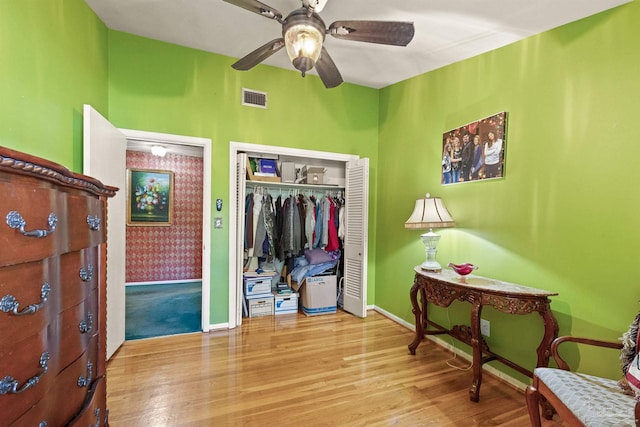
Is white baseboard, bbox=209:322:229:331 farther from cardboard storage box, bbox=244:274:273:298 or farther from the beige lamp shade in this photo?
the beige lamp shade

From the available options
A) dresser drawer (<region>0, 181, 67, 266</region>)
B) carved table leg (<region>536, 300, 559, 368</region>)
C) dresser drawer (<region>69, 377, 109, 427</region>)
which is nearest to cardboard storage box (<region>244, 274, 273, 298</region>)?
dresser drawer (<region>69, 377, 109, 427</region>)

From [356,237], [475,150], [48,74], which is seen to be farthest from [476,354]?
[48,74]

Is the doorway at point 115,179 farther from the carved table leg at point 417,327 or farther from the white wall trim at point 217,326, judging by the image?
the carved table leg at point 417,327

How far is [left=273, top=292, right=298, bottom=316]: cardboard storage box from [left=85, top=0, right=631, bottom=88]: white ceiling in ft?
9.12

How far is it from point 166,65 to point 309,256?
2629mm

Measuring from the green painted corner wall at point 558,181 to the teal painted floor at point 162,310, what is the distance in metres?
2.88

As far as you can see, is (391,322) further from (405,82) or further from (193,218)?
(193,218)

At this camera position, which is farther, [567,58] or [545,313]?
[567,58]

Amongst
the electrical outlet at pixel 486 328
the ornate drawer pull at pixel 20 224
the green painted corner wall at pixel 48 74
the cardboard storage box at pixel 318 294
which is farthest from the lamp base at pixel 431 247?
the green painted corner wall at pixel 48 74

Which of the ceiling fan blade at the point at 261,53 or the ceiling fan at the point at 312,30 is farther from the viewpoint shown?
the ceiling fan blade at the point at 261,53

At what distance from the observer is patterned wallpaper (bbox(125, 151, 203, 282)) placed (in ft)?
16.9

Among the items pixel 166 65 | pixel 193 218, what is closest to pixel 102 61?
pixel 166 65

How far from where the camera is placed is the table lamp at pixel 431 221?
2656 millimetres

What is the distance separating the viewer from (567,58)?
2031mm
